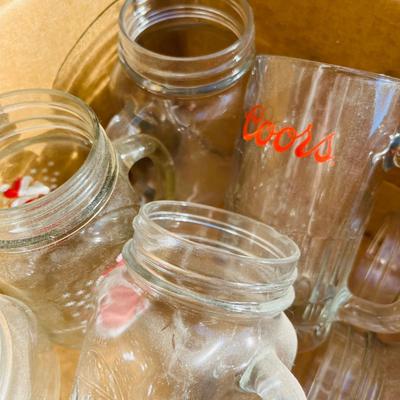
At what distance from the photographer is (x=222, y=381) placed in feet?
1.05

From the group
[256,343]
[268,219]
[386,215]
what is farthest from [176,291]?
[386,215]

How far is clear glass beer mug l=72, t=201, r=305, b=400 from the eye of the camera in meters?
0.30

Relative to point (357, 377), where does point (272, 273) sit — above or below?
above

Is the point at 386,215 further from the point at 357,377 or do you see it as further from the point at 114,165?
the point at 114,165

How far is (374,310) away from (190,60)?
0.25 m

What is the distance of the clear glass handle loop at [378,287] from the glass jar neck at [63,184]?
0.72ft

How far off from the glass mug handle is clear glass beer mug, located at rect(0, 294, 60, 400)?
24 centimetres

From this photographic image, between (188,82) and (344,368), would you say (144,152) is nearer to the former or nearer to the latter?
(188,82)

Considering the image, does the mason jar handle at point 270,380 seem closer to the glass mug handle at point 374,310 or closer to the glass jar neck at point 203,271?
the glass jar neck at point 203,271

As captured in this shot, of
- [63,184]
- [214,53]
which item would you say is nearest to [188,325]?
[63,184]

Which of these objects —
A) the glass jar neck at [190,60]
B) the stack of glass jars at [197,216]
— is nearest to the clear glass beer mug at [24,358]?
the stack of glass jars at [197,216]

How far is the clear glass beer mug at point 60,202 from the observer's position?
1.22ft

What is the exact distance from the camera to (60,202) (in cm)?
37

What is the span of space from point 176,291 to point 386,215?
0.92 ft
